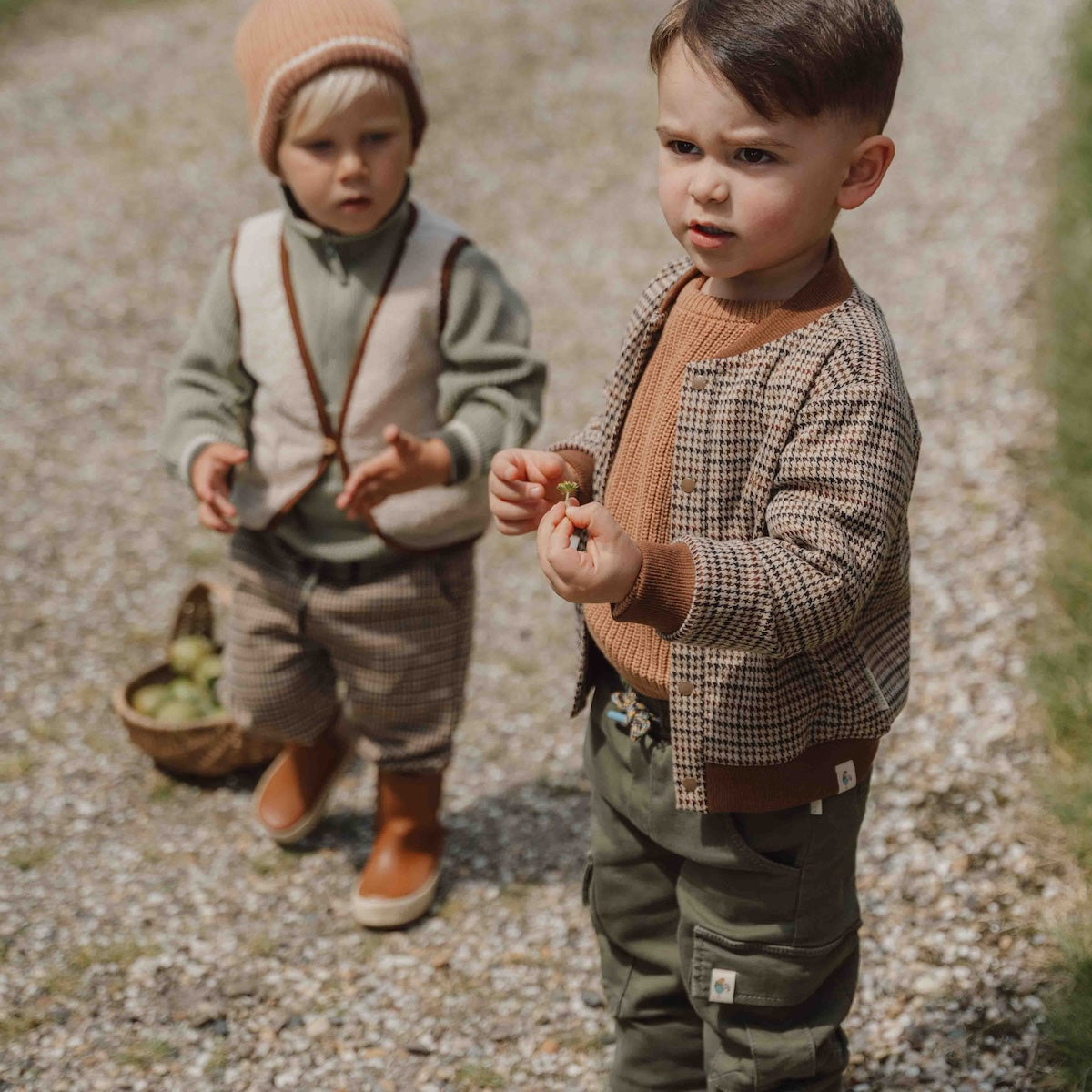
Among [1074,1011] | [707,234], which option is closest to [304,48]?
[707,234]

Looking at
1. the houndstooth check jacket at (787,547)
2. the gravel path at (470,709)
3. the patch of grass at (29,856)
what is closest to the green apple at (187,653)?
the gravel path at (470,709)

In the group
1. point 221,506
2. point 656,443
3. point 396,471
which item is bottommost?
point 221,506

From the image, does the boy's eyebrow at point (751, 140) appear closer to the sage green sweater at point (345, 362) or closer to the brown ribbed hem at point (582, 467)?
the brown ribbed hem at point (582, 467)

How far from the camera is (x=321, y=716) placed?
150 inches

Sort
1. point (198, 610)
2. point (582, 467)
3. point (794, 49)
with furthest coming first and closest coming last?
point (198, 610), point (582, 467), point (794, 49)

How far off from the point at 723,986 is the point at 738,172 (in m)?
1.41

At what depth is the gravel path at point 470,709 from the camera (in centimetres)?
335

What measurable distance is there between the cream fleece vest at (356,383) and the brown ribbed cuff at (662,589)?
4.56 ft

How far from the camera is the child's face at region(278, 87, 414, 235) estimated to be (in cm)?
303

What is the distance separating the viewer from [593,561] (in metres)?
1.94

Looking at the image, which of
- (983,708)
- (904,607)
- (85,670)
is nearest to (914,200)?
(983,708)

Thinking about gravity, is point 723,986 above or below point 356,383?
below

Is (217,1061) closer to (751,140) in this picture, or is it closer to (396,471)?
(396,471)

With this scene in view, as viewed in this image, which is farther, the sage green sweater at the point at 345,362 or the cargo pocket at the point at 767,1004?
the sage green sweater at the point at 345,362
